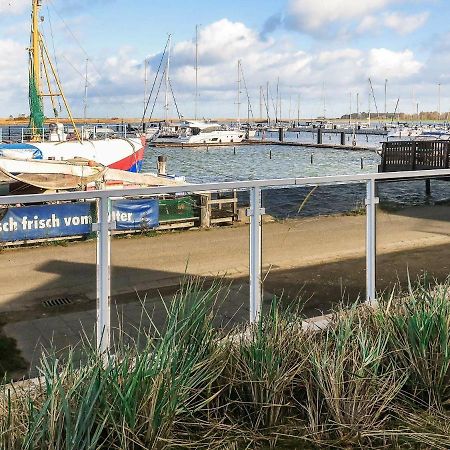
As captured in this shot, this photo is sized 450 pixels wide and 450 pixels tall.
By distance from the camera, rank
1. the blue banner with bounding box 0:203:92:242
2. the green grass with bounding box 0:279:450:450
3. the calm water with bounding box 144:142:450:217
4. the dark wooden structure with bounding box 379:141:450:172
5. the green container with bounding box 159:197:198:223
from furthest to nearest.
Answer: the dark wooden structure with bounding box 379:141:450:172 < the calm water with bounding box 144:142:450:217 < the green container with bounding box 159:197:198:223 < the blue banner with bounding box 0:203:92:242 < the green grass with bounding box 0:279:450:450

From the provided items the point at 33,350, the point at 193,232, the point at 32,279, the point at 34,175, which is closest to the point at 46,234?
the point at 32,279

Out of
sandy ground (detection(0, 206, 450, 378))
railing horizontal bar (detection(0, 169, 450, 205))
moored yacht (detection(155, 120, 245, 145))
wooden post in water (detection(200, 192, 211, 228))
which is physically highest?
moored yacht (detection(155, 120, 245, 145))

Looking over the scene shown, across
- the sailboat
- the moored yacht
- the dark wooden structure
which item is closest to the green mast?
the sailboat

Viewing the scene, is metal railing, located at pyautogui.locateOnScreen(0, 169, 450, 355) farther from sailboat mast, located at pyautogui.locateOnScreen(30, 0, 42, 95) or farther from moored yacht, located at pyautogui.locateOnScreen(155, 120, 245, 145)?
moored yacht, located at pyautogui.locateOnScreen(155, 120, 245, 145)

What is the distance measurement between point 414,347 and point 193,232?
2.06 metres

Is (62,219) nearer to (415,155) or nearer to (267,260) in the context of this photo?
(267,260)

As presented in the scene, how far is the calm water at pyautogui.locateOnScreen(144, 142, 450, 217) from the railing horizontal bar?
0.08 meters

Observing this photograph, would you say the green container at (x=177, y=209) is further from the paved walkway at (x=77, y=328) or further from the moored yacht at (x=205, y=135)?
the moored yacht at (x=205, y=135)

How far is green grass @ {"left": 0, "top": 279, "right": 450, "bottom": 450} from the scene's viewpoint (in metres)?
3.43

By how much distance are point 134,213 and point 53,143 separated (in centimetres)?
3164

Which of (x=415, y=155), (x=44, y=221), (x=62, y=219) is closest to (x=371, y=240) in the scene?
(x=62, y=219)

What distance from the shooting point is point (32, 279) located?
181 inches

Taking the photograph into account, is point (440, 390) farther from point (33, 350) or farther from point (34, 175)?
point (34, 175)

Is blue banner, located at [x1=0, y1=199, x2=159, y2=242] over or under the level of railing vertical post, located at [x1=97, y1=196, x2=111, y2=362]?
over
